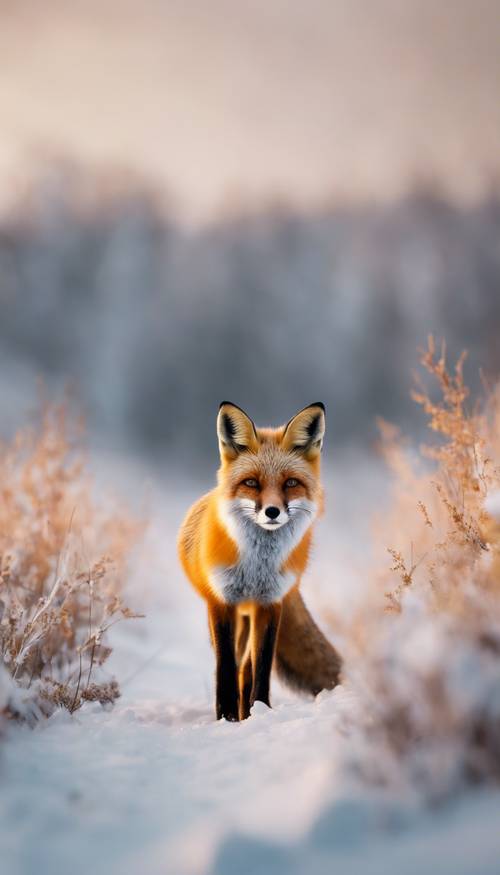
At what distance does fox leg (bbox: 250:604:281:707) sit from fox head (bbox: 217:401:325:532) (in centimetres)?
44

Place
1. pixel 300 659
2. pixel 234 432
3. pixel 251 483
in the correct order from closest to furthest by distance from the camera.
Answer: pixel 251 483 < pixel 234 432 < pixel 300 659

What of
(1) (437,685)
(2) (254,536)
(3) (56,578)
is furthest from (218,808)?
(3) (56,578)

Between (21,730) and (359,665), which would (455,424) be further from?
(21,730)

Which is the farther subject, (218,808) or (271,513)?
(271,513)

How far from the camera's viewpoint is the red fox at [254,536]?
125 inches

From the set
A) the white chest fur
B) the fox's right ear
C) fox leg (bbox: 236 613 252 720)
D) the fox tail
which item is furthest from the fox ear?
fox leg (bbox: 236 613 252 720)

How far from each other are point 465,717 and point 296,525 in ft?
5.37

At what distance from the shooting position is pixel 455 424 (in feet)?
12.7

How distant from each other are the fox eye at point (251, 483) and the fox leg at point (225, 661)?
661 millimetres

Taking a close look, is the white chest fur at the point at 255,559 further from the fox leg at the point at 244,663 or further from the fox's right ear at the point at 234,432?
the fox leg at the point at 244,663

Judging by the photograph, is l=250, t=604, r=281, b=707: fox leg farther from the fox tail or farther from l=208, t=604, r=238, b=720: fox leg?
the fox tail

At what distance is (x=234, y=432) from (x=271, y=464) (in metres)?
0.27

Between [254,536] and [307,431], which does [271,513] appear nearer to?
[254,536]

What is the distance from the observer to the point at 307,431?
3330 mm
